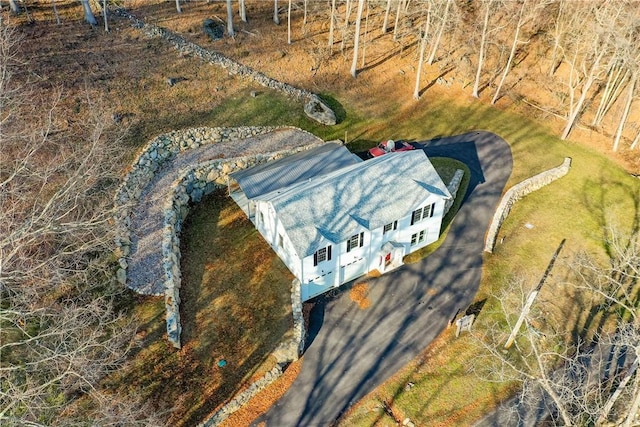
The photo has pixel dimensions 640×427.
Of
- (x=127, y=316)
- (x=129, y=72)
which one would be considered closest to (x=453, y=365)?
(x=127, y=316)

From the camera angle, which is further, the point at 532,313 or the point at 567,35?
the point at 567,35

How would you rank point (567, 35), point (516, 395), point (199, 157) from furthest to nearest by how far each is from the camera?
1. point (567, 35)
2. point (199, 157)
3. point (516, 395)

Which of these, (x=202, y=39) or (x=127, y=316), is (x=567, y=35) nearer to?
(x=202, y=39)

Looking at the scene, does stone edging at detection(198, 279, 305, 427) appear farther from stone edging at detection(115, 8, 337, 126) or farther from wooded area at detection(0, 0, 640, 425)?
stone edging at detection(115, 8, 337, 126)

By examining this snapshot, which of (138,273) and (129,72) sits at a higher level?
(129,72)

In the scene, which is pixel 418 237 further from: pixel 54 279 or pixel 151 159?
pixel 54 279

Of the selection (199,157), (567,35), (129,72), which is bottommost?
(199,157)

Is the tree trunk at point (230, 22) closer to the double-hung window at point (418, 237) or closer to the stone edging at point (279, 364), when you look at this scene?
the double-hung window at point (418, 237)
